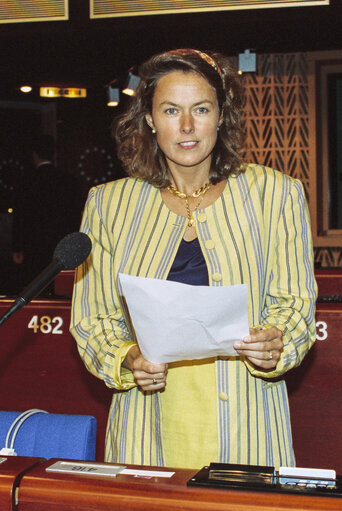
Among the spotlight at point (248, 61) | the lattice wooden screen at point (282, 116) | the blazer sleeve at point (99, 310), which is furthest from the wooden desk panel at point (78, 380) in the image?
the lattice wooden screen at point (282, 116)

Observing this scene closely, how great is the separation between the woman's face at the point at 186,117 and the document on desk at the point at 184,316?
0.49 meters

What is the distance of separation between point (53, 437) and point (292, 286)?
617mm

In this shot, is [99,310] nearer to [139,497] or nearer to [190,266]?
[190,266]

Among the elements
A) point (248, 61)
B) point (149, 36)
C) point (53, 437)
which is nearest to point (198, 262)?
point (53, 437)

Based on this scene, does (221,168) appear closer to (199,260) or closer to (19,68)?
(199,260)

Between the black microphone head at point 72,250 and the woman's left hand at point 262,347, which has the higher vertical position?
the black microphone head at point 72,250

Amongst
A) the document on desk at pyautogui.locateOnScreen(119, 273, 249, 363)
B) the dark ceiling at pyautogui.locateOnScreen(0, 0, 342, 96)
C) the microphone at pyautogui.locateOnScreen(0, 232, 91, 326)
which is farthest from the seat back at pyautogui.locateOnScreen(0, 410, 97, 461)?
the dark ceiling at pyautogui.locateOnScreen(0, 0, 342, 96)

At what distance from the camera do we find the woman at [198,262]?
156 centimetres

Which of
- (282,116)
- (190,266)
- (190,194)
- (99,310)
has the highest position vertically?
(282,116)

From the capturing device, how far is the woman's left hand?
52.3 inches

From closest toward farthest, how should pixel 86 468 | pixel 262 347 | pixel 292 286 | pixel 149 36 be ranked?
pixel 86 468 < pixel 262 347 < pixel 292 286 < pixel 149 36

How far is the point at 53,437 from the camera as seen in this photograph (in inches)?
57.7

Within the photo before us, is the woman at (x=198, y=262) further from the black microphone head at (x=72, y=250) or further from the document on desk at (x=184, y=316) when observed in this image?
the black microphone head at (x=72, y=250)

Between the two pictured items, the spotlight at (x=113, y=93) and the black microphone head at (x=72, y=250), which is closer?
the black microphone head at (x=72, y=250)
